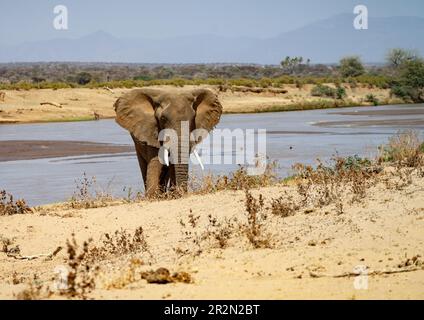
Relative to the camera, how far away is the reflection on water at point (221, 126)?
66.2 feet

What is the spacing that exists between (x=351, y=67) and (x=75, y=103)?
49.5 meters

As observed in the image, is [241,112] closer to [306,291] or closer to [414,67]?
[414,67]

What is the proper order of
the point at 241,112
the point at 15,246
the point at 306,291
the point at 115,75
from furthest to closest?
the point at 115,75, the point at 241,112, the point at 15,246, the point at 306,291

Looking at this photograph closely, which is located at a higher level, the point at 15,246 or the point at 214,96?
the point at 214,96

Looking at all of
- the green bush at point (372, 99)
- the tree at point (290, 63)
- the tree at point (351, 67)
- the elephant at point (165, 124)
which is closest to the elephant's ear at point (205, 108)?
the elephant at point (165, 124)

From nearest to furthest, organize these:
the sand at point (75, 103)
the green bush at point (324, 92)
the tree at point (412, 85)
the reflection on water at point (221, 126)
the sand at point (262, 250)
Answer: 1. the sand at point (262, 250)
2. the reflection on water at point (221, 126)
3. the sand at point (75, 103)
4. the tree at point (412, 85)
5. the green bush at point (324, 92)

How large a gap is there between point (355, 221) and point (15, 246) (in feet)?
14.1

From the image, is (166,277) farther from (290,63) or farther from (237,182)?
(290,63)

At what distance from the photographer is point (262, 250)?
29.9 feet

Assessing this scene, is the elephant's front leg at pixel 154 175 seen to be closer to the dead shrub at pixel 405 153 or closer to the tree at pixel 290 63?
the dead shrub at pixel 405 153

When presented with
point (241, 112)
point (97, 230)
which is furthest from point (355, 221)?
point (241, 112)

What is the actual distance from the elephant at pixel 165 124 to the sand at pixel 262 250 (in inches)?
69.2

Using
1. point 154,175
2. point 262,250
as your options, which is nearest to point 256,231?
point 262,250
